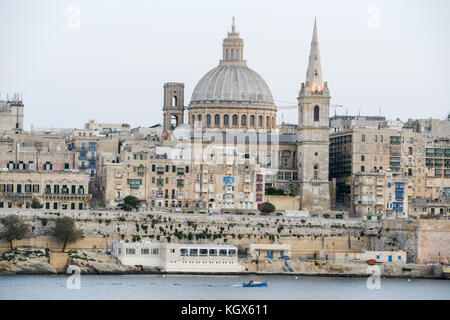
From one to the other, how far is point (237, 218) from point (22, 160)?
49.9 feet

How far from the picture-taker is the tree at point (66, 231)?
284ft

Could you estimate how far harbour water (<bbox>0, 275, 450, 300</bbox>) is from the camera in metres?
69.3

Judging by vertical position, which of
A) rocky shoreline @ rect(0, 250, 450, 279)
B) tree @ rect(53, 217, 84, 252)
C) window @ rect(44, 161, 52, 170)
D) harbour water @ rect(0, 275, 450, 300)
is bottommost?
harbour water @ rect(0, 275, 450, 300)

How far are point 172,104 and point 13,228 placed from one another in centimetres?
3247

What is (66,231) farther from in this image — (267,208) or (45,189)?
(267,208)

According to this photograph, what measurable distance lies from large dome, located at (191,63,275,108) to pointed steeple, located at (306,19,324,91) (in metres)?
9.32

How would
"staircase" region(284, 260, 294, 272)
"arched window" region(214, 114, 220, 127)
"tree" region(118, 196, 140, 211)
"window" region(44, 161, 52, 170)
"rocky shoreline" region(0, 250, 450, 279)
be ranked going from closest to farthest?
1. "rocky shoreline" region(0, 250, 450, 279)
2. "staircase" region(284, 260, 294, 272)
3. "tree" region(118, 196, 140, 211)
4. "window" region(44, 161, 52, 170)
5. "arched window" region(214, 114, 220, 127)

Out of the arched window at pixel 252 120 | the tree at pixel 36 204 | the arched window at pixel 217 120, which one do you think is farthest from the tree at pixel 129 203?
the arched window at pixel 252 120

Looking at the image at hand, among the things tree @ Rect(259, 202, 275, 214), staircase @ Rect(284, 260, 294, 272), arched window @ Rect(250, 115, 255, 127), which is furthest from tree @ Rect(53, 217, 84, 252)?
arched window @ Rect(250, 115, 255, 127)

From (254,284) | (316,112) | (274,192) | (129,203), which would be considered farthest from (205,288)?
(316,112)

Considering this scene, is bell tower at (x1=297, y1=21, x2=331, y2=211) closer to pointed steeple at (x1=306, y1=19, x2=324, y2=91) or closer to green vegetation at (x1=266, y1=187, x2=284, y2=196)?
pointed steeple at (x1=306, y1=19, x2=324, y2=91)

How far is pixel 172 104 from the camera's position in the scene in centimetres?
11600

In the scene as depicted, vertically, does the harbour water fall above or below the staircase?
below

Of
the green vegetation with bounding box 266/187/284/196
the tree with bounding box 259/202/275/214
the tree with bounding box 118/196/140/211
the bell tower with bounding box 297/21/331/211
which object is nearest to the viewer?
the tree with bounding box 118/196/140/211
